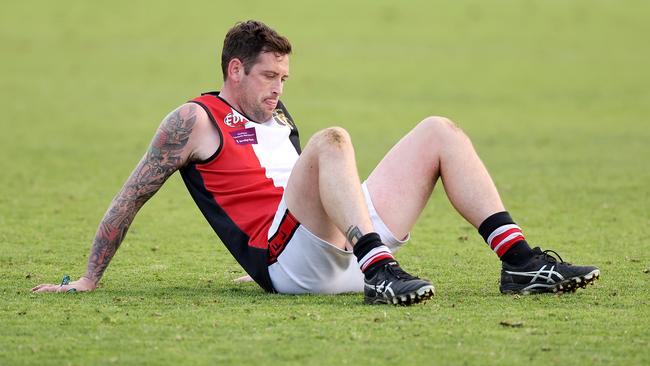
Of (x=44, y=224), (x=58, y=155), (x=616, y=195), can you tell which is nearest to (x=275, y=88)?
(x=44, y=224)

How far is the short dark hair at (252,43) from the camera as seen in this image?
7.07 meters

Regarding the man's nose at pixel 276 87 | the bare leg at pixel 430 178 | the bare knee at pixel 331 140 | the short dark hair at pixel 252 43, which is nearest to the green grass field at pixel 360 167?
the bare leg at pixel 430 178

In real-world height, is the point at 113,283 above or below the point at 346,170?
below

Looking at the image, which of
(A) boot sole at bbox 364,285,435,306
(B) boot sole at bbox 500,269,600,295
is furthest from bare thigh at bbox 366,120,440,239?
(B) boot sole at bbox 500,269,600,295

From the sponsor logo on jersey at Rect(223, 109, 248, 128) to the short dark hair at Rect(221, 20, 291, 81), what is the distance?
26cm

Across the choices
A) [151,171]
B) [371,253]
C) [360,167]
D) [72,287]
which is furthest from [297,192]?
[360,167]

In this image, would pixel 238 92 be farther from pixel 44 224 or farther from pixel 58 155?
pixel 58 155

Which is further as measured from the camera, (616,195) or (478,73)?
(478,73)

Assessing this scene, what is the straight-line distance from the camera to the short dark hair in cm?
707

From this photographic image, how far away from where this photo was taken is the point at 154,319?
612 centimetres

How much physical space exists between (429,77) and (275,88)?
22.7 meters

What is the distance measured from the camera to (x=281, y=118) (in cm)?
739

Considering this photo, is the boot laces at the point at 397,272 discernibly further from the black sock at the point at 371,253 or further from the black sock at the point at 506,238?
the black sock at the point at 506,238

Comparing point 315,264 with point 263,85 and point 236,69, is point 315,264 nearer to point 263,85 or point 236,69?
point 263,85
